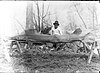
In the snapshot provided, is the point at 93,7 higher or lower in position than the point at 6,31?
higher

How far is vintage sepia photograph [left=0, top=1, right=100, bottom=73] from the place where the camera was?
5.43 feet

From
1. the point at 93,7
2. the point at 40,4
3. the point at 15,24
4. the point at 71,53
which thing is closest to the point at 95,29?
the point at 93,7

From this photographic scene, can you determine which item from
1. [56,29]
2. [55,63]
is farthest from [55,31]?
[55,63]

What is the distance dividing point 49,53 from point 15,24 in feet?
1.36

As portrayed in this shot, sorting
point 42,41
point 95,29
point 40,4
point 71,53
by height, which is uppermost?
point 40,4

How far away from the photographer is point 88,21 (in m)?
1.70

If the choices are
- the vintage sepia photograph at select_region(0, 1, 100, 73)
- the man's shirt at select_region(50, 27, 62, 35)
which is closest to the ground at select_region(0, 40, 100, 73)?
the vintage sepia photograph at select_region(0, 1, 100, 73)

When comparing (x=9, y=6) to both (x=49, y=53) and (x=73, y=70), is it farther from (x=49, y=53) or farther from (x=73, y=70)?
(x=73, y=70)

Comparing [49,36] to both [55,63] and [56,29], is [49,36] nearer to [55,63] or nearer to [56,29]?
[56,29]

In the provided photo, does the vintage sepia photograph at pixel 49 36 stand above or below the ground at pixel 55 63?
above

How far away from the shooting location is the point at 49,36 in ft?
5.48

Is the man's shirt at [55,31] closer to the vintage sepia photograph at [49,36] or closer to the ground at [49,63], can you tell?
the vintage sepia photograph at [49,36]

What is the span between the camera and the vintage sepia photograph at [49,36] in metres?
1.66

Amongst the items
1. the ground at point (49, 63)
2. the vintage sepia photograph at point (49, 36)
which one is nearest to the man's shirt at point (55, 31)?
the vintage sepia photograph at point (49, 36)
